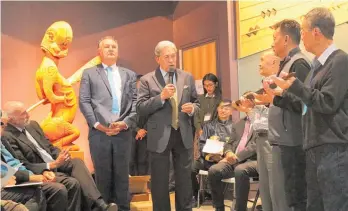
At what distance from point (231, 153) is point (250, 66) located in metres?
1.15

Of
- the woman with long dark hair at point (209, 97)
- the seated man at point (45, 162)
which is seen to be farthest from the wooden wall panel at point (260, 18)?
the seated man at point (45, 162)

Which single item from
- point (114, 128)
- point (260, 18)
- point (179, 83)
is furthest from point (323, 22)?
point (260, 18)

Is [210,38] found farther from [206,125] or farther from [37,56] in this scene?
[37,56]

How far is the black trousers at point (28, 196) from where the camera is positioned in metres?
3.11

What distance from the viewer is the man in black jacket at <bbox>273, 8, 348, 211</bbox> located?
2158mm

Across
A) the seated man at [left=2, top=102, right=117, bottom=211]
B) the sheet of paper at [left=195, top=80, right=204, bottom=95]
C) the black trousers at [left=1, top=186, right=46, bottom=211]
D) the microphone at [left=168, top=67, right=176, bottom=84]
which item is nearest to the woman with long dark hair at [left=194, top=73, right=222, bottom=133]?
the sheet of paper at [left=195, top=80, right=204, bottom=95]

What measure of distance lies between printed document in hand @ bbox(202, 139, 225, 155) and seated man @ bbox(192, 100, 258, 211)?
0.16ft

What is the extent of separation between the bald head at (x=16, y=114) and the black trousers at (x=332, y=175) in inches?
88.6

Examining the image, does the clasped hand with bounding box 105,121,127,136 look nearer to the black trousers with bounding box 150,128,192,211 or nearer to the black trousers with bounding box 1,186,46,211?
the black trousers with bounding box 150,128,192,211

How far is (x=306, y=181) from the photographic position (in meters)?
2.47

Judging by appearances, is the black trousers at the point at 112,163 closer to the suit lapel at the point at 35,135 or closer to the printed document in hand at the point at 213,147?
the suit lapel at the point at 35,135

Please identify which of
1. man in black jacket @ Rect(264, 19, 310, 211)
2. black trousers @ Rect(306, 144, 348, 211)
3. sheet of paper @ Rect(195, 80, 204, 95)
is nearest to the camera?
black trousers @ Rect(306, 144, 348, 211)

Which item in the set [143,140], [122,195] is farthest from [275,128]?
[143,140]

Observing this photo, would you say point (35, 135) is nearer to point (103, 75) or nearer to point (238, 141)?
point (103, 75)
